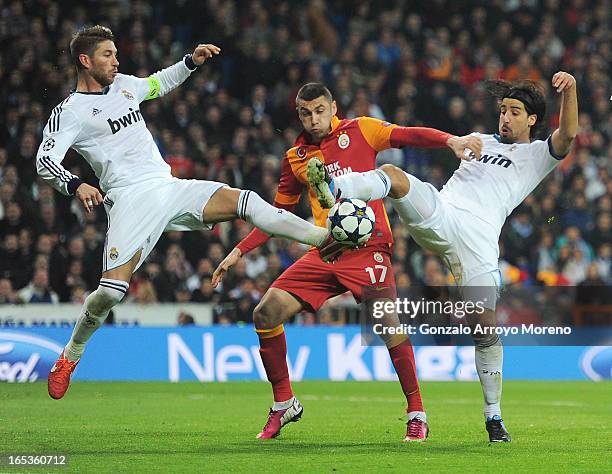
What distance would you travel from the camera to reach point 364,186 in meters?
7.43

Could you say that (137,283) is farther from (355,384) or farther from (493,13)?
(493,13)

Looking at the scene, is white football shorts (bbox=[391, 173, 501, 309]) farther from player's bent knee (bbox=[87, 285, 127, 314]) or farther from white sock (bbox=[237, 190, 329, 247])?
player's bent knee (bbox=[87, 285, 127, 314])

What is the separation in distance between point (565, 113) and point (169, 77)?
316cm

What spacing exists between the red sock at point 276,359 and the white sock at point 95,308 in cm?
107

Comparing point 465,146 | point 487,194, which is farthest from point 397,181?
point 487,194

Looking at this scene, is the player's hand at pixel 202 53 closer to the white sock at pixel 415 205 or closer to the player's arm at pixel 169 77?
the player's arm at pixel 169 77

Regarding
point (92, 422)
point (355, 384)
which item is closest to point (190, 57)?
point (92, 422)

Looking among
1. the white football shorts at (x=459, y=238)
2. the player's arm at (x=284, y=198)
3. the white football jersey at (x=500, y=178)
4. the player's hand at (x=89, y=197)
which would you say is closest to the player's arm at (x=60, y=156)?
the player's hand at (x=89, y=197)

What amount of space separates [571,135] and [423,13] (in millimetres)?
14265

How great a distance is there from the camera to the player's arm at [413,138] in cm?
755

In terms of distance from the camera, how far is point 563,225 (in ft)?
60.3

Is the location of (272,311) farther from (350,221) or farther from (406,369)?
(350,221)

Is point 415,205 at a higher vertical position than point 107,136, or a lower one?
lower

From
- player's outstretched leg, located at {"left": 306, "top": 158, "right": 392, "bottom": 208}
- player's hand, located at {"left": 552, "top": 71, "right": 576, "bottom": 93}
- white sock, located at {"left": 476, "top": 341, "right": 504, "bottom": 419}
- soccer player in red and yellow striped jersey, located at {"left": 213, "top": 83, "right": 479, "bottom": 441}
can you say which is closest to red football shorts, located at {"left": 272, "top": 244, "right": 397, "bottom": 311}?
soccer player in red and yellow striped jersey, located at {"left": 213, "top": 83, "right": 479, "bottom": 441}
